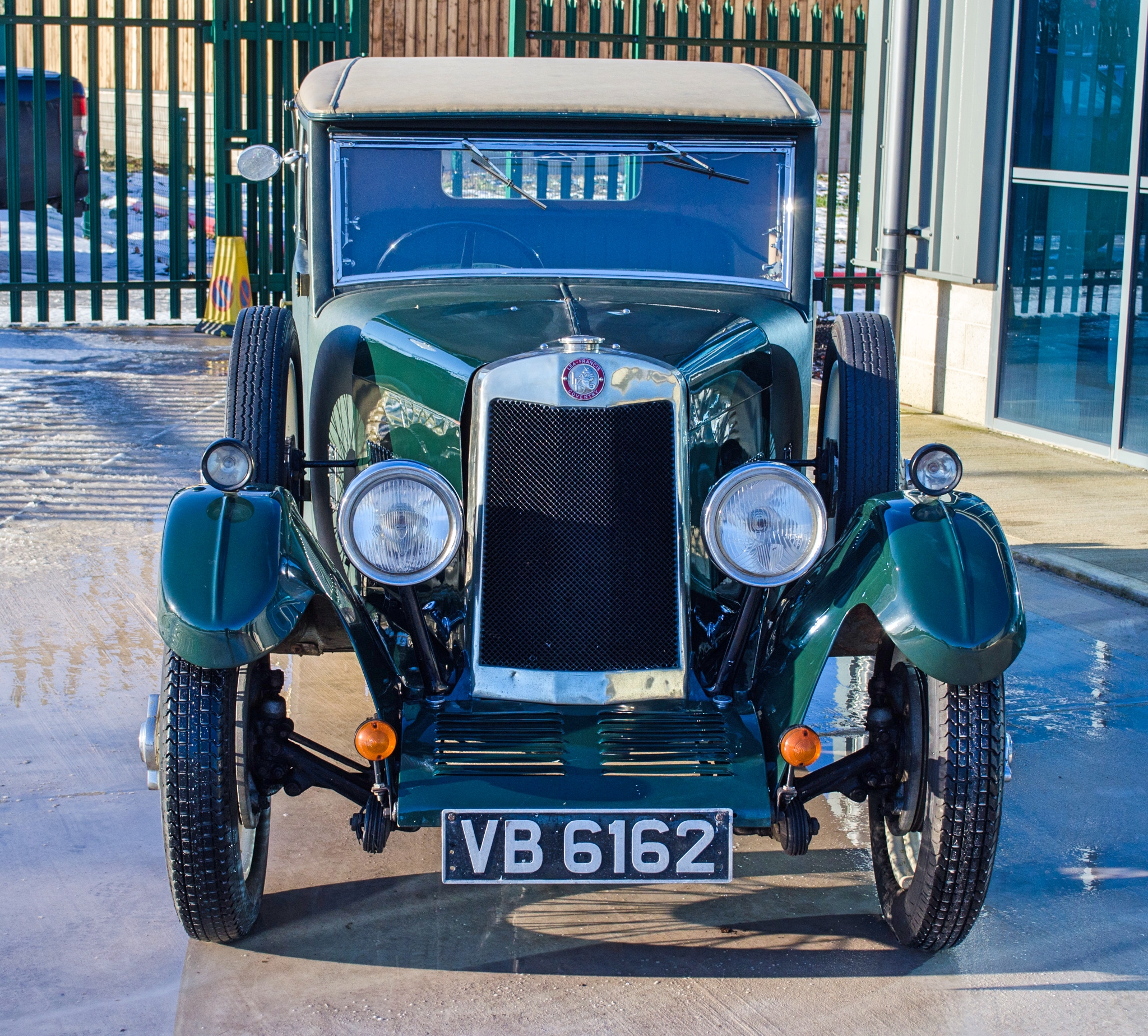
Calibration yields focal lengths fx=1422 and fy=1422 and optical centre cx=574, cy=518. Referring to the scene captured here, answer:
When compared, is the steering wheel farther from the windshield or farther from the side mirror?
the side mirror

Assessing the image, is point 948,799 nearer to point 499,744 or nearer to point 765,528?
point 765,528

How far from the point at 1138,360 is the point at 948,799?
5690 mm

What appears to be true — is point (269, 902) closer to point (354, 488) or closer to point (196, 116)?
point (354, 488)

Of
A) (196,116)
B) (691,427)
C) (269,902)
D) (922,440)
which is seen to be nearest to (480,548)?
(691,427)

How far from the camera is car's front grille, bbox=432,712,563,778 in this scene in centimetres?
307

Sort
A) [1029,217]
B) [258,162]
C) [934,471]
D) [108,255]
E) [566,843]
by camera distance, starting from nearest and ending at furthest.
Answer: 1. [566,843]
2. [934,471]
3. [258,162]
4. [1029,217]
5. [108,255]

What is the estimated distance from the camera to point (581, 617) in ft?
10.8

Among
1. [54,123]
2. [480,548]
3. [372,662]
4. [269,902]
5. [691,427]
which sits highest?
[54,123]

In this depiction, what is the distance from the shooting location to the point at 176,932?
3338 millimetres

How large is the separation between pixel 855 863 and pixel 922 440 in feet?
17.7

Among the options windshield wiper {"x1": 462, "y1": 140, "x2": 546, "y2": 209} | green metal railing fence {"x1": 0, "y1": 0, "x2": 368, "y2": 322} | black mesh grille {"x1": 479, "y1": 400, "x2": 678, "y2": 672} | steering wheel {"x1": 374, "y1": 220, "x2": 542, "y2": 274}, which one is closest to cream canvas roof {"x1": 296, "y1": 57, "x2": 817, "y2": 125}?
windshield wiper {"x1": 462, "y1": 140, "x2": 546, "y2": 209}

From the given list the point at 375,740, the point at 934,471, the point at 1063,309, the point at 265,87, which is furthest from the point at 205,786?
the point at 265,87

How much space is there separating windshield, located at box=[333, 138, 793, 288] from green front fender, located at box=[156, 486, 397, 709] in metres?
1.15

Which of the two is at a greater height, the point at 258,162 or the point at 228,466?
the point at 258,162
